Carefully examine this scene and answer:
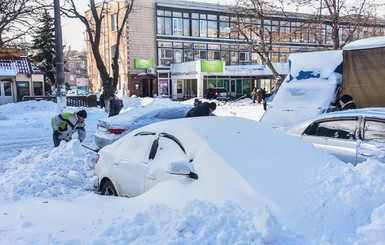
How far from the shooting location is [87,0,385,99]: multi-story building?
37188 mm

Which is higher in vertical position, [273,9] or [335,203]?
[273,9]

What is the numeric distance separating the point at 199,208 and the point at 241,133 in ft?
4.69

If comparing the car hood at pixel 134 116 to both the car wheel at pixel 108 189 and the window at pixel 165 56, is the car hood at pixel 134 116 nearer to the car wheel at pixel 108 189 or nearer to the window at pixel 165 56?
the car wheel at pixel 108 189

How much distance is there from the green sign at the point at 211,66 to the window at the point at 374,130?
29.1 m

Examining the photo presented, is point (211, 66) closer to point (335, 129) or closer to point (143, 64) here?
point (143, 64)

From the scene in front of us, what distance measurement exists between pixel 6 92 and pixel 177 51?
19258 millimetres

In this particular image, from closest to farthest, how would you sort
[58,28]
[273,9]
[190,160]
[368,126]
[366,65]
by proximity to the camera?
[190,160] → [368,126] → [366,65] → [58,28] → [273,9]

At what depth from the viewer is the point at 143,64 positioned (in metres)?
37.9

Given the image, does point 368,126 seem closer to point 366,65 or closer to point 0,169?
point 366,65

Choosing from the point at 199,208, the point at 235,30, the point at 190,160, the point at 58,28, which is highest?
the point at 235,30

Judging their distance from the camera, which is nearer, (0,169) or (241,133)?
(241,133)

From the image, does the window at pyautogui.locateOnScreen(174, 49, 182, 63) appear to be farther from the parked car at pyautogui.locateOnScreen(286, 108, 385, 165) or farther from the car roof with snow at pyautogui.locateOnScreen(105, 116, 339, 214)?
the car roof with snow at pyautogui.locateOnScreen(105, 116, 339, 214)

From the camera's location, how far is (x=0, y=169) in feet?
23.9

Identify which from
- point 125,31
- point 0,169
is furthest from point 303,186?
point 125,31
